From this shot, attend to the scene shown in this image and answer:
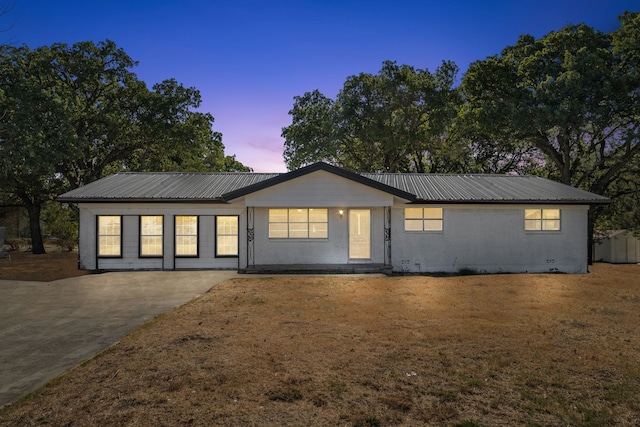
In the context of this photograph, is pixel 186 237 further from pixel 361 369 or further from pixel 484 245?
pixel 484 245

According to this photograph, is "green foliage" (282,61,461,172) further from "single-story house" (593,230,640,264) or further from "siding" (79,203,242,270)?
"siding" (79,203,242,270)

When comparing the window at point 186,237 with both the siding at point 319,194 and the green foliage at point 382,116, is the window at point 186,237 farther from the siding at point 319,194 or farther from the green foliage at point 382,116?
the green foliage at point 382,116

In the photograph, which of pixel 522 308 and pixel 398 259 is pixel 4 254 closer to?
pixel 398 259

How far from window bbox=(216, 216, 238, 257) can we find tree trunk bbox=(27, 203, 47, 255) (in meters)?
17.3

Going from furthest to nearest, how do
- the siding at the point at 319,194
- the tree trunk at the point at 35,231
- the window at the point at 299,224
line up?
the tree trunk at the point at 35,231
the window at the point at 299,224
the siding at the point at 319,194

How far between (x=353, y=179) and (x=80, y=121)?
21255 mm

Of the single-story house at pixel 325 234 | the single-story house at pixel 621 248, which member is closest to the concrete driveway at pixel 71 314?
the single-story house at pixel 325 234

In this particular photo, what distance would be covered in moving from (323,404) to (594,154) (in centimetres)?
2793

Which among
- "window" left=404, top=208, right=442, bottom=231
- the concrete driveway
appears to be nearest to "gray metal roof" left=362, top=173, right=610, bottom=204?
"window" left=404, top=208, right=442, bottom=231

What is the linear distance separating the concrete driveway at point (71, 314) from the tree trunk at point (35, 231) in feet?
45.9

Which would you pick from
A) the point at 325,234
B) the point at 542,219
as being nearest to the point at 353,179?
the point at 325,234

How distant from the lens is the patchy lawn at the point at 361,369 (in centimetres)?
376

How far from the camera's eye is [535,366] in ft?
16.4

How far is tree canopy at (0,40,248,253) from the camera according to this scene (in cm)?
1884
